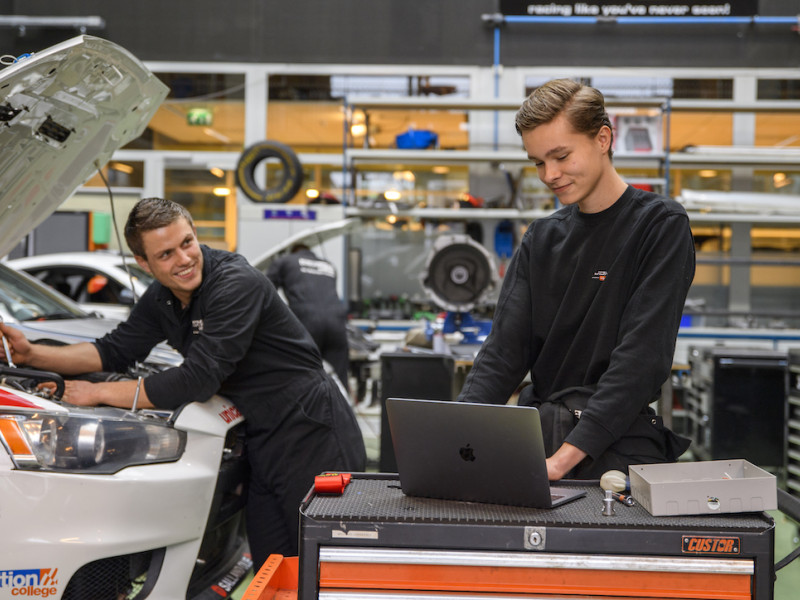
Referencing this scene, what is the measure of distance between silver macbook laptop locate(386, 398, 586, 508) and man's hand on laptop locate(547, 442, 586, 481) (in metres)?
0.13

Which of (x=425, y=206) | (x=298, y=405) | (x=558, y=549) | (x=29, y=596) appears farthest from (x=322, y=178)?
(x=558, y=549)

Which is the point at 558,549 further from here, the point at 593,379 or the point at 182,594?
the point at 182,594

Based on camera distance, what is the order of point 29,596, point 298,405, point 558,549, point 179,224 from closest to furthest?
point 558,549, point 29,596, point 179,224, point 298,405

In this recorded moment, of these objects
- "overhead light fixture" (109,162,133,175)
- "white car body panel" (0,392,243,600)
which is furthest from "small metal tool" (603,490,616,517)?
"overhead light fixture" (109,162,133,175)

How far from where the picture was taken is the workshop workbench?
3.45 ft

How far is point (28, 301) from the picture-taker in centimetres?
348

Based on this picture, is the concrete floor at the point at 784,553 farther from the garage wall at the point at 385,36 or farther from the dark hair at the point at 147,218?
the garage wall at the point at 385,36

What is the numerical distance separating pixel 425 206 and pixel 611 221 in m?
5.46

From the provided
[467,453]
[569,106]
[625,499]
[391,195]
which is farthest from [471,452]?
[391,195]

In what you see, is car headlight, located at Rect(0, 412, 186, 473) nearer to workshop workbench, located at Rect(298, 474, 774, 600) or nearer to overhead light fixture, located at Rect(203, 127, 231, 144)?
workshop workbench, located at Rect(298, 474, 774, 600)

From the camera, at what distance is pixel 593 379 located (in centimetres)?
154

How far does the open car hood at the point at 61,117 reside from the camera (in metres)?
1.87

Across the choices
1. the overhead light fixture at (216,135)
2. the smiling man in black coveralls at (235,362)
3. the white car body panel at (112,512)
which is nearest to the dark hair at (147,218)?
the smiling man in black coveralls at (235,362)

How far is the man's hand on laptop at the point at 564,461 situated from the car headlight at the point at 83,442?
1.18m
